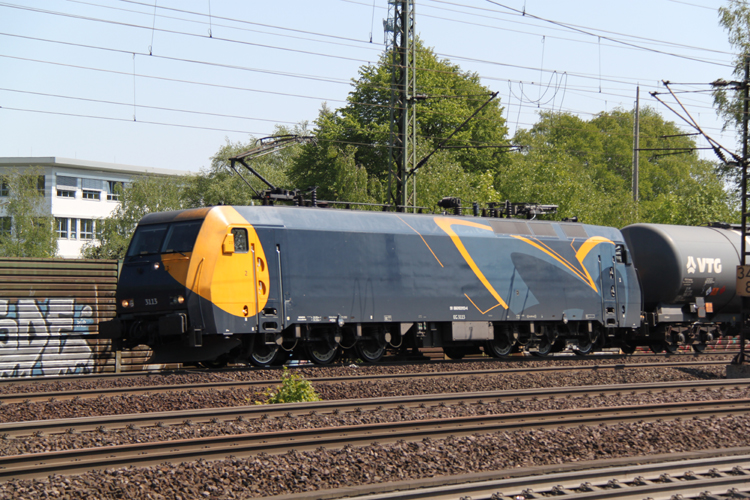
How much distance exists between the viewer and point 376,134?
40.4 metres

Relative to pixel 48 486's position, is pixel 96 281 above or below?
above

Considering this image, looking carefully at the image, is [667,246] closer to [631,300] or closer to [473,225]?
[631,300]

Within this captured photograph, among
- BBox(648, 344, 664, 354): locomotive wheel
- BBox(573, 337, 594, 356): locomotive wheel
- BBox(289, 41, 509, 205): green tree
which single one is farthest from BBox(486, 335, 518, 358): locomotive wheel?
BBox(289, 41, 509, 205): green tree

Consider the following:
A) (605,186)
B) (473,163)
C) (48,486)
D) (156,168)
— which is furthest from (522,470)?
(156,168)

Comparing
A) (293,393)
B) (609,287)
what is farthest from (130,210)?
(293,393)

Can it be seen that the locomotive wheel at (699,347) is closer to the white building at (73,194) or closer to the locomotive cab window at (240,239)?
the locomotive cab window at (240,239)

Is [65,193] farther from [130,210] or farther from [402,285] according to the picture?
[402,285]

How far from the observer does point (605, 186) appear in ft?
Result: 216

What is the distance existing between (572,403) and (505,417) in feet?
7.13

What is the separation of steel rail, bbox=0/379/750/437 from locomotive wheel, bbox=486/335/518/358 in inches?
261

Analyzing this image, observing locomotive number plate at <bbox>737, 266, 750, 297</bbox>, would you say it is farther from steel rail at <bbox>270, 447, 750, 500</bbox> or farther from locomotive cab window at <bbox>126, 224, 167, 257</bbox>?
locomotive cab window at <bbox>126, 224, 167, 257</bbox>

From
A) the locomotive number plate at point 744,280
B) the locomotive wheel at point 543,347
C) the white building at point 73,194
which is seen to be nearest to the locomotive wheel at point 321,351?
the locomotive wheel at point 543,347

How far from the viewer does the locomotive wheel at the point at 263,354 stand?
15375 mm

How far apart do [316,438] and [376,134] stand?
109 feet
